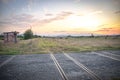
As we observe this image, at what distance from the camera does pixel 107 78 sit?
23.5 ft

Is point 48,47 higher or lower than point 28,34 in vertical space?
lower

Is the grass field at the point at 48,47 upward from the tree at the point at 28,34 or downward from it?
downward

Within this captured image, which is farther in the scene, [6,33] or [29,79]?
[6,33]

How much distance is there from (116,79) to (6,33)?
146 ft

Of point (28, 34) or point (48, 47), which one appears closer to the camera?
point (48, 47)

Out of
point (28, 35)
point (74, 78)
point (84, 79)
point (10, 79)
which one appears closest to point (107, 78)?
point (84, 79)

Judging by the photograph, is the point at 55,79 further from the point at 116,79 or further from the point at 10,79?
the point at 116,79

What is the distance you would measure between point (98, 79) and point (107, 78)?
57cm

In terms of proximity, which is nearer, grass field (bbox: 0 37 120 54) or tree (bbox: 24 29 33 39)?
grass field (bbox: 0 37 120 54)

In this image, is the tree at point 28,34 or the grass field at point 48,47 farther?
the tree at point 28,34

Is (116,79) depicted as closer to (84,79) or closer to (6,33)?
(84,79)

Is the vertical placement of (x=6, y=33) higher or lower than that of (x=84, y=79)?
higher

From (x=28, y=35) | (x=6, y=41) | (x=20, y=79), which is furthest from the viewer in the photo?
(x=28, y=35)

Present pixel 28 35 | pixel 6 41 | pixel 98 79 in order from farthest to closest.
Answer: pixel 28 35, pixel 6 41, pixel 98 79
